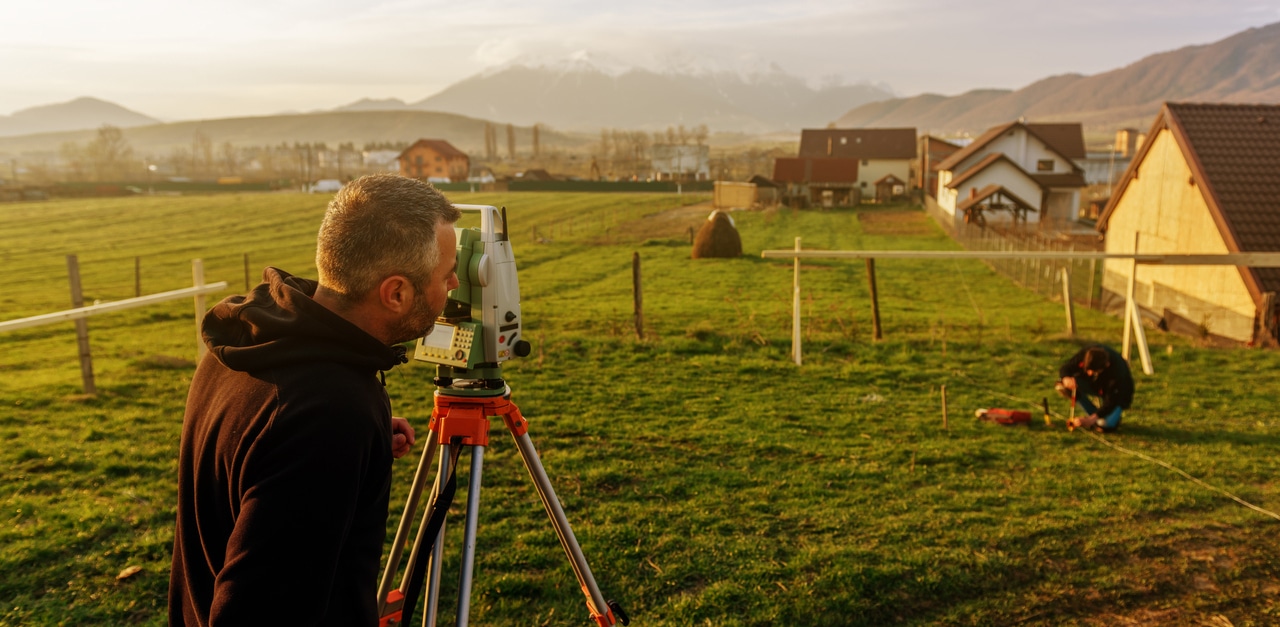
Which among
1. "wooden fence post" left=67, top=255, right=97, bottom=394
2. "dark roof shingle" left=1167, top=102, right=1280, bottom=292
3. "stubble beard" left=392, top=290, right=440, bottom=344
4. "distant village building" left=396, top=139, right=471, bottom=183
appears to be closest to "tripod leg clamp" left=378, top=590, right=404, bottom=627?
"stubble beard" left=392, top=290, right=440, bottom=344

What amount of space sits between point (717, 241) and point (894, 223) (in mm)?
21460

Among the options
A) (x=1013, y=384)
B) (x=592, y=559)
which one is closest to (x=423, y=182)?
(x=592, y=559)

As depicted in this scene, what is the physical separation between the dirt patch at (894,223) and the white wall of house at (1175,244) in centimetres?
1713

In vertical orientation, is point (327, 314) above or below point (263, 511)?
above

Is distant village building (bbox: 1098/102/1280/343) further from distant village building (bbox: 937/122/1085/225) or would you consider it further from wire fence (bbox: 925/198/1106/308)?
distant village building (bbox: 937/122/1085/225)

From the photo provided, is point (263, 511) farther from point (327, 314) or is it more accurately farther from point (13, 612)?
point (13, 612)

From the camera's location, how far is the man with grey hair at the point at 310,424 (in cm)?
186

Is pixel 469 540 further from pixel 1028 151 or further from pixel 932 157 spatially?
pixel 932 157

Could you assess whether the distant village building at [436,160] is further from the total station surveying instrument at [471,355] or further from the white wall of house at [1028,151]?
the total station surveying instrument at [471,355]

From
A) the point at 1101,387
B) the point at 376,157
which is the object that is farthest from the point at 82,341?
the point at 376,157

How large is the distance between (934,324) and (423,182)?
52.2ft

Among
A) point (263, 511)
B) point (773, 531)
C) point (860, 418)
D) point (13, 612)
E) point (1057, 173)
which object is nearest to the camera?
point (263, 511)

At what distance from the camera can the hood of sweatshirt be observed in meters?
1.98

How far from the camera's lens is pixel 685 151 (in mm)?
97312
